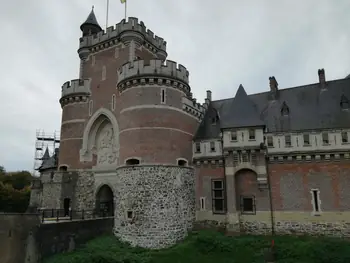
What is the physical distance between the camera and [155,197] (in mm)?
16781

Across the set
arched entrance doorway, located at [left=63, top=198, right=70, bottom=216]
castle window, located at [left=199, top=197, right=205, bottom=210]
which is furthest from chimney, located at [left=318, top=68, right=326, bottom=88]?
arched entrance doorway, located at [left=63, top=198, right=70, bottom=216]

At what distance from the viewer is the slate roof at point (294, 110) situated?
18422mm

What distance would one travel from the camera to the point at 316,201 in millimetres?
16891

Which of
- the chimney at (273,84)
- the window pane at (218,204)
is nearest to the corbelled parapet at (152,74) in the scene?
the chimney at (273,84)

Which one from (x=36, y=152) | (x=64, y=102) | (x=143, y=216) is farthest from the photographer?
(x=36, y=152)

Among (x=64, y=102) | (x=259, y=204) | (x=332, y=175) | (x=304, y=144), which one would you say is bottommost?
(x=259, y=204)

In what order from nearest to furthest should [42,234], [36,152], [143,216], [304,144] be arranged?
1. [42,234]
2. [143,216]
3. [304,144]
4. [36,152]

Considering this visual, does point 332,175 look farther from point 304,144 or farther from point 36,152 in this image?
point 36,152

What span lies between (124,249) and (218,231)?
20.6 feet

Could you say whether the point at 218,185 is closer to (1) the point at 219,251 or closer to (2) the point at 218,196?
(2) the point at 218,196

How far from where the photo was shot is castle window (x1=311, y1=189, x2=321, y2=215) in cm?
1673

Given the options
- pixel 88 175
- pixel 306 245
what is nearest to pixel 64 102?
pixel 88 175

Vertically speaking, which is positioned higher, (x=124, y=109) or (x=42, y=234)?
(x=124, y=109)

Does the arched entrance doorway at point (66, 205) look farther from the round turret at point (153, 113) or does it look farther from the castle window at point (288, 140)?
the castle window at point (288, 140)
